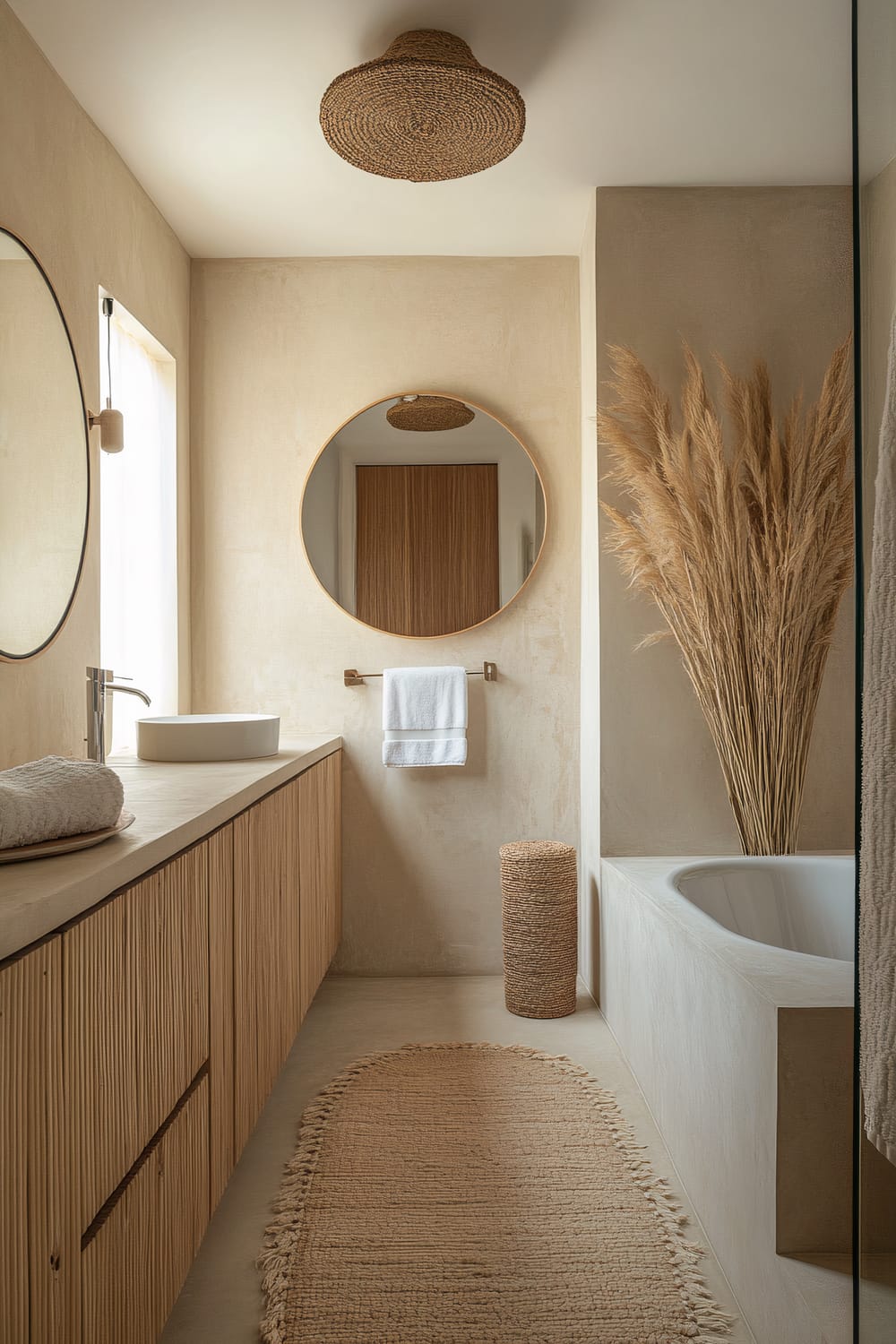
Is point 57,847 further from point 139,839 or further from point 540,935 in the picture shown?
point 540,935

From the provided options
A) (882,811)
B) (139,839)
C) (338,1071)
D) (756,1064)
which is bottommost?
(338,1071)

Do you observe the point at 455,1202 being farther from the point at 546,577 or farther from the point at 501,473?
the point at 501,473

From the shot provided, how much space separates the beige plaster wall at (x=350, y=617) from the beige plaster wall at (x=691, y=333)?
1.42 ft

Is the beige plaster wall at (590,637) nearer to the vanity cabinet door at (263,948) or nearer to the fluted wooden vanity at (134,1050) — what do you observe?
the vanity cabinet door at (263,948)

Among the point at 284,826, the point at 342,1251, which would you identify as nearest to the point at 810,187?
the point at 284,826

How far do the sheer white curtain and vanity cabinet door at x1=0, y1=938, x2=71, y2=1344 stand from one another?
5.48 ft

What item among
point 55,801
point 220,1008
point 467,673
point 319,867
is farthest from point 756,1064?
point 467,673

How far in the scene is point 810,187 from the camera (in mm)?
2834

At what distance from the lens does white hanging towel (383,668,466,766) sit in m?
3.12

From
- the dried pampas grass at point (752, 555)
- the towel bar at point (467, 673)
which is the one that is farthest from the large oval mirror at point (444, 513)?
the dried pampas grass at point (752, 555)

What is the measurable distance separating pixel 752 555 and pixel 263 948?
1510mm

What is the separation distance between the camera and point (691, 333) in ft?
9.23

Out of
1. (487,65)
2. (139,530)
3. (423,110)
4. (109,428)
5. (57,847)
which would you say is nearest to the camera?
(57,847)

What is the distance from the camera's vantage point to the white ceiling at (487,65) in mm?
2035
